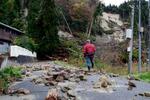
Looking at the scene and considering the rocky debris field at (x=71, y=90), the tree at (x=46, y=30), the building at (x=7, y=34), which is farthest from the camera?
the building at (x=7, y=34)

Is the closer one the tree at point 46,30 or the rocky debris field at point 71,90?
the rocky debris field at point 71,90

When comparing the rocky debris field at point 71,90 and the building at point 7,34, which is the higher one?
the building at point 7,34

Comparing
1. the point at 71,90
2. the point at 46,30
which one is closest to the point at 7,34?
the point at 46,30

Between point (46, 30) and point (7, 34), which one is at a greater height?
point (46, 30)

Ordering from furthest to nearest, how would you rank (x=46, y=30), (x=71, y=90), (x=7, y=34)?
(x=7, y=34)
(x=46, y=30)
(x=71, y=90)

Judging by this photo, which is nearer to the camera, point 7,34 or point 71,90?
point 71,90

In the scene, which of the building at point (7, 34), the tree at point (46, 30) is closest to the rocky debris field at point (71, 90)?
the tree at point (46, 30)

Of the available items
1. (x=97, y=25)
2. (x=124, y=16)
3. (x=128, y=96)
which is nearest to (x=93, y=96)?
(x=128, y=96)

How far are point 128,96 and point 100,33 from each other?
3147 inches

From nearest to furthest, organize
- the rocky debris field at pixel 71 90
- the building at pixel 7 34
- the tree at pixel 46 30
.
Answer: the rocky debris field at pixel 71 90 < the tree at pixel 46 30 < the building at pixel 7 34

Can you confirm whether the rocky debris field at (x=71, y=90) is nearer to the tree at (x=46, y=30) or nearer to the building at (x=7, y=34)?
the tree at (x=46, y=30)

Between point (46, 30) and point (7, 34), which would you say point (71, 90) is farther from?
point (7, 34)

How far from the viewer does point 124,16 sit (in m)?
117

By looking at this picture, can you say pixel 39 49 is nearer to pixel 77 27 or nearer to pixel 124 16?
pixel 77 27
